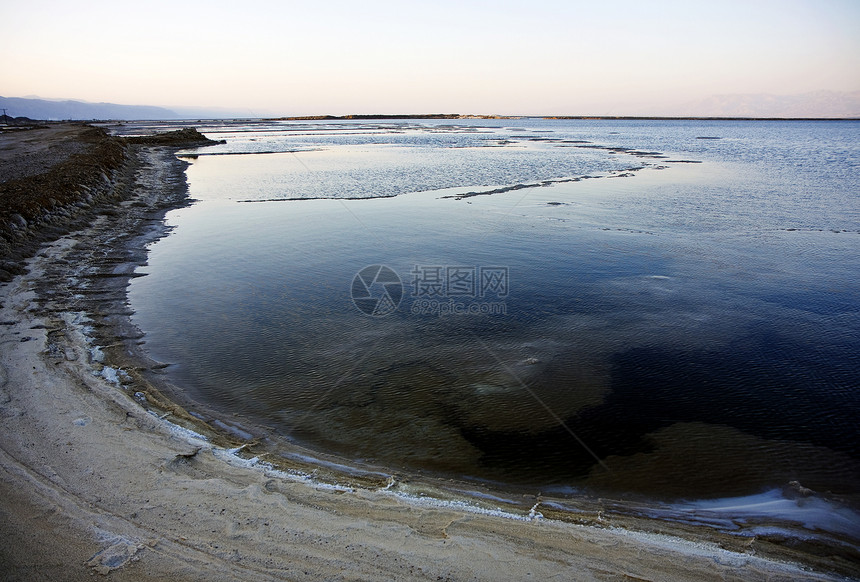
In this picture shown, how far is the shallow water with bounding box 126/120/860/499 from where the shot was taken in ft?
18.0

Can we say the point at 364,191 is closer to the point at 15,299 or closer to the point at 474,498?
the point at 15,299

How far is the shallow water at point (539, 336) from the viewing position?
5496 mm

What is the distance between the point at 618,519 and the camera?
14.5 feet

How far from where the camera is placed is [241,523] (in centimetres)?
408

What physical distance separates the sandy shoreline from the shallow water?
692mm

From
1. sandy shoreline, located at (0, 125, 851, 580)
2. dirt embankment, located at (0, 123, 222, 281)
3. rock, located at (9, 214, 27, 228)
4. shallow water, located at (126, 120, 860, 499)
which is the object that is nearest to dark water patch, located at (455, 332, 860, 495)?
shallow water, located at (126, 120, 860, 499)

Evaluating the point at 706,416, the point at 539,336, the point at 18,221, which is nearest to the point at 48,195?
the point at 18,221

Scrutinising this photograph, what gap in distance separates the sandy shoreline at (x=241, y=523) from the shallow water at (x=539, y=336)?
0.69 metres

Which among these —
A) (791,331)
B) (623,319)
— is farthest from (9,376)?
(791,331)

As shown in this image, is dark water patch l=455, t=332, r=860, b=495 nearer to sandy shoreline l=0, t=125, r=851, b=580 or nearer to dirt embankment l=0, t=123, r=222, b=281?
sandy shoreline l=0, t=125, r=851, b=580

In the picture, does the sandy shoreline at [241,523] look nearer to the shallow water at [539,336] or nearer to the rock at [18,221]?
the shallow water at [539,336]

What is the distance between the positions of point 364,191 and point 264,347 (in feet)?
51.5

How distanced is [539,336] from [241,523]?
5.44 meters

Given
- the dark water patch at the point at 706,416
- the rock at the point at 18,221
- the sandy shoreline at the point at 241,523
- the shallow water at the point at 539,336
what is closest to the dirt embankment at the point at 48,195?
the rock at the point at 18,221
